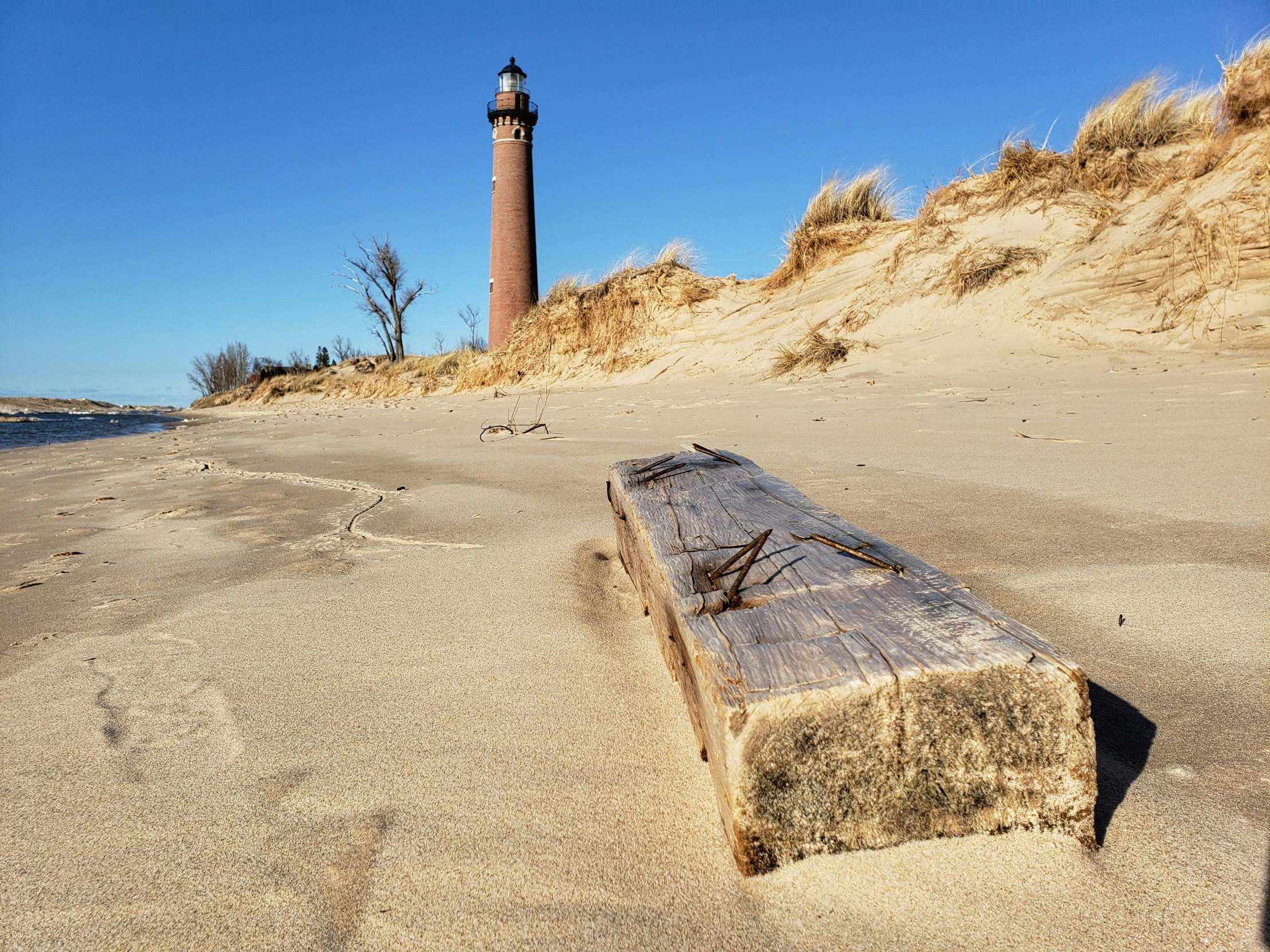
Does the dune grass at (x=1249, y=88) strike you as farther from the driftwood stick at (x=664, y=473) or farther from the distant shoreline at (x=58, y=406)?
the distant shoreline at (x=58, y=406)

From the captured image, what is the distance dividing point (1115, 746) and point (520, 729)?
1.18m

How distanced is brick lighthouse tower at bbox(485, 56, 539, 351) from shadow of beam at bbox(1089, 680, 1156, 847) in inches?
926

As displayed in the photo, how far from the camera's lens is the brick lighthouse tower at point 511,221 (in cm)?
2433

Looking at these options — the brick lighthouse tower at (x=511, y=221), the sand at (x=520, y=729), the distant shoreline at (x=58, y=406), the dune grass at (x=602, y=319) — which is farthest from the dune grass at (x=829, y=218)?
the distant shoreline at (x=58, y=406)

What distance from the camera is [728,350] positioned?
11.5 m

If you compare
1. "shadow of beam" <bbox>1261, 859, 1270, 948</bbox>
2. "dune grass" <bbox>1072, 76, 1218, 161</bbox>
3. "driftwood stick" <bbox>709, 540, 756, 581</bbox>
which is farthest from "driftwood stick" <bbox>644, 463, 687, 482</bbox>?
"dune grass" <bbox>1072, 76, 1218, 161</bbox>

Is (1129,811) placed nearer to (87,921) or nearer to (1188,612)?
(1188,612)

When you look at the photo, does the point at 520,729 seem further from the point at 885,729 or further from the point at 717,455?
the point at 717,455

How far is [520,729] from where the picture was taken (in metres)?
1.60

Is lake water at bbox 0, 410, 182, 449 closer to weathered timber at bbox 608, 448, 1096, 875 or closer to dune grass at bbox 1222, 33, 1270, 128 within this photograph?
weathered timber at bbox 608, 448, 1096, 875

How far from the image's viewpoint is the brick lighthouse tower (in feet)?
79.8

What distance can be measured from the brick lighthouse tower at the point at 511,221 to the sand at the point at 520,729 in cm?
2118

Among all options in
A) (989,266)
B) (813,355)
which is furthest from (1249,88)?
(813,355)

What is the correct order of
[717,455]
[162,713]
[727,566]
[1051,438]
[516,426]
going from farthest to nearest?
[516,426] → [1051,438] → [717,455] → [162,713] → [727,566]
